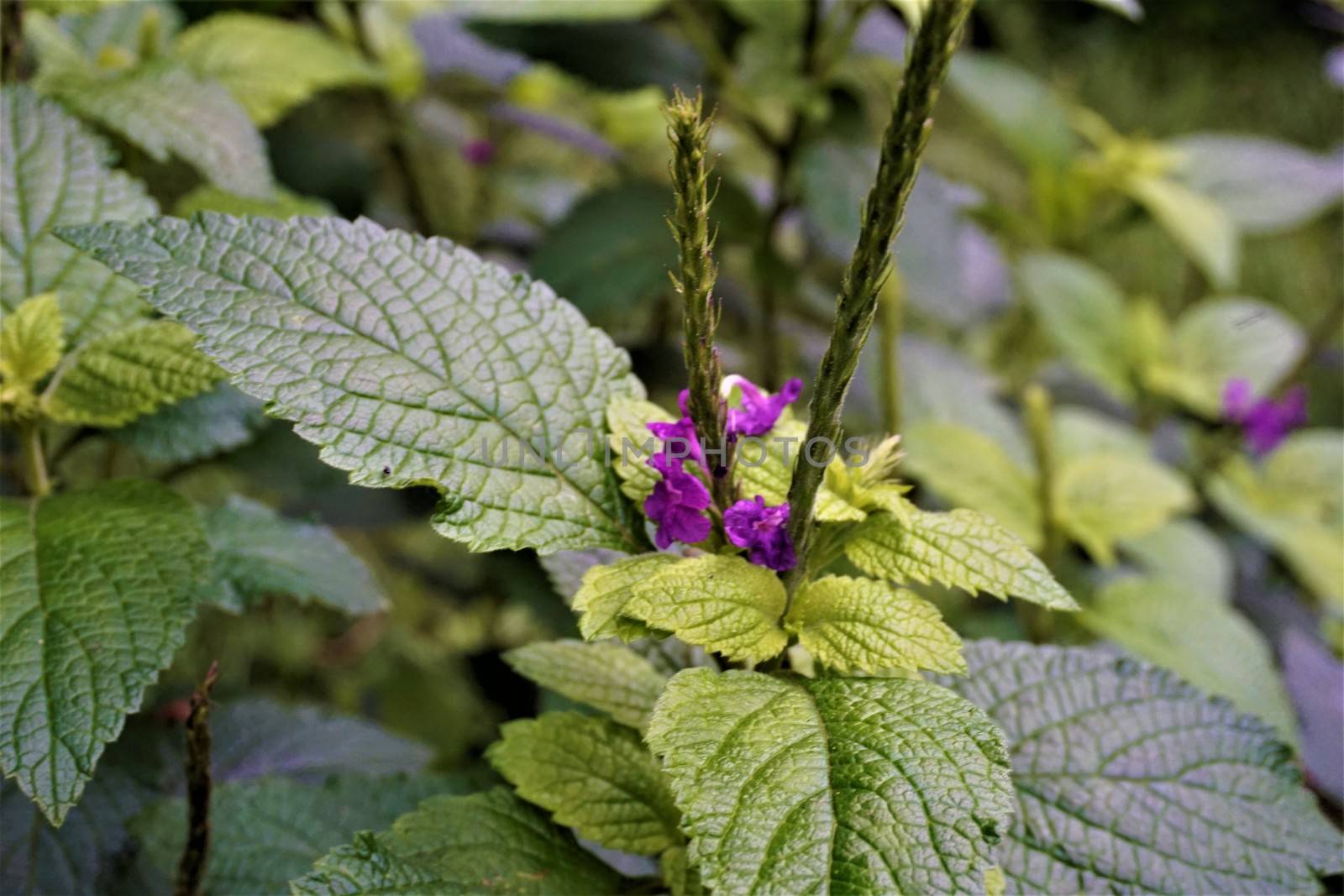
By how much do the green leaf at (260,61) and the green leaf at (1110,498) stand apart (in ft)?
2.75

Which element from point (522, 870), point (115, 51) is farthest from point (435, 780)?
point (115, 51)

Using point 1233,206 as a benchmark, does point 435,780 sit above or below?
below

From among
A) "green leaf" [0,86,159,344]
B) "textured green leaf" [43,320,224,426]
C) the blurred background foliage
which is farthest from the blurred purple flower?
"textured green leaf" [43,320,224,426]

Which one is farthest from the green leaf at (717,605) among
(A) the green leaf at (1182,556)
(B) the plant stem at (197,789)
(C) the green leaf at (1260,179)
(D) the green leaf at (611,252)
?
(C) the green leaf at (1260,179)

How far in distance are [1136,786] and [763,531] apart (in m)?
→ 0.30

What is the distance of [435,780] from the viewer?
0.70 metres

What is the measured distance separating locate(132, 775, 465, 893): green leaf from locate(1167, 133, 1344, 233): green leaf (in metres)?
1.45

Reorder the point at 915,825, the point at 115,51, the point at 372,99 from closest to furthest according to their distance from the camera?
the point at 915,825 < the point at 115,51 < the point at 372,99

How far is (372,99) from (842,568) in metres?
0.98

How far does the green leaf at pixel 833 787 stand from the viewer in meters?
0.41

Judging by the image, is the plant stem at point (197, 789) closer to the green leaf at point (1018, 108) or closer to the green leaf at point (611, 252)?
the green leaf at point (611, 252)

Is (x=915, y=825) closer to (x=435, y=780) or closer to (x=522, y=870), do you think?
(x=522, y=870)

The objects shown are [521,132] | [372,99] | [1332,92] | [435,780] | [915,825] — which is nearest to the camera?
[915,825]

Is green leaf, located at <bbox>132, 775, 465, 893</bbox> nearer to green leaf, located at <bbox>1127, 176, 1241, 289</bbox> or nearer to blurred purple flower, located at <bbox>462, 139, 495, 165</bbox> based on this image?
blurred purple flower, located at <bbox>462, 139, 495, 165</bbox>
